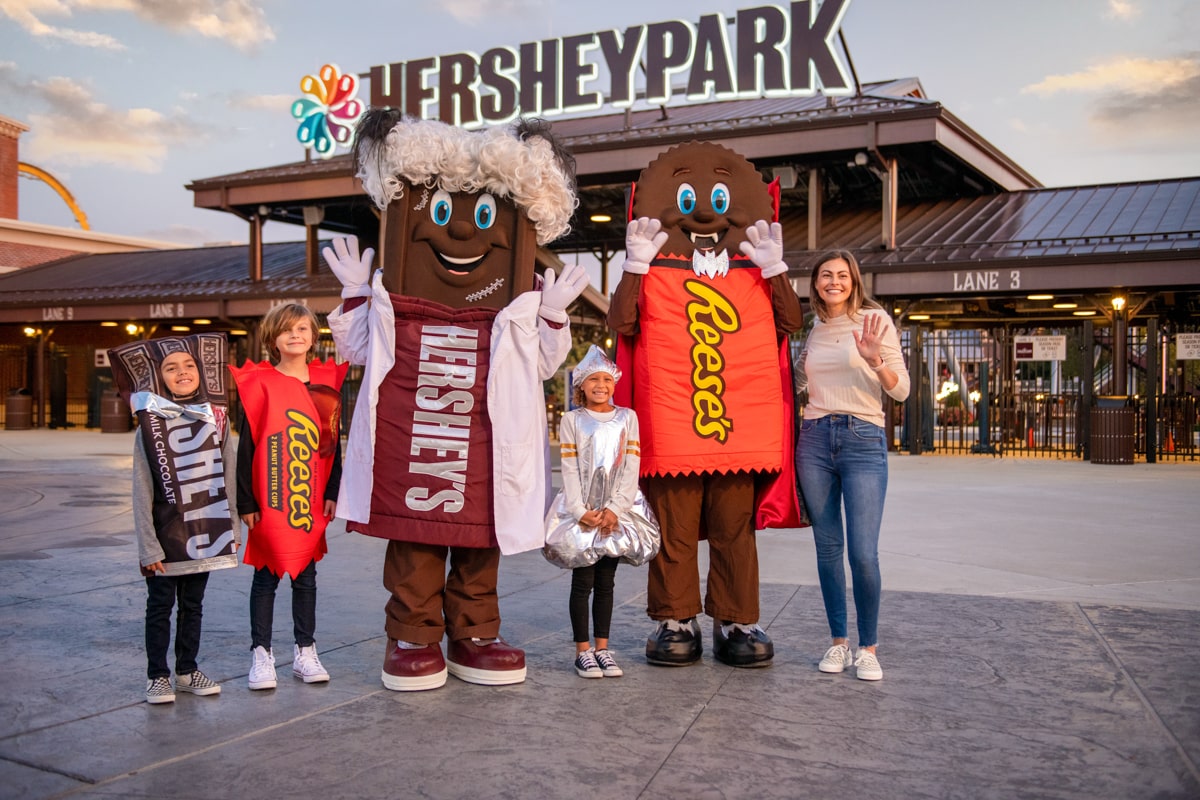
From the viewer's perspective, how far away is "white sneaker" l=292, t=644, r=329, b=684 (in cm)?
397

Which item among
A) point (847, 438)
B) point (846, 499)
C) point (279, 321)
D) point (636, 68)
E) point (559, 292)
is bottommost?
point (846, 499)

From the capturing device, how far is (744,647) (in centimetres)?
429

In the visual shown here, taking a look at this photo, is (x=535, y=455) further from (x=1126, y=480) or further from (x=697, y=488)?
(x=1126, y=480)

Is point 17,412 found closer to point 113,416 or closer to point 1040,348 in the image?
point 113,416

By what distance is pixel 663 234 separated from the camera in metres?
4.49

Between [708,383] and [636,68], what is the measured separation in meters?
15.3

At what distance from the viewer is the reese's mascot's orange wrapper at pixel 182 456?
12.4 feet

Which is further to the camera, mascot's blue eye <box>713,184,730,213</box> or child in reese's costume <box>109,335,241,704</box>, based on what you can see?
mascot's blue eye <box>713,184,730,213</box>

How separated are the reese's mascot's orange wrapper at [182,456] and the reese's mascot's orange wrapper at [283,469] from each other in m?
0.12

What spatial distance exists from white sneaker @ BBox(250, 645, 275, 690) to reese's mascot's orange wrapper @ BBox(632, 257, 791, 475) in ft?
5.54

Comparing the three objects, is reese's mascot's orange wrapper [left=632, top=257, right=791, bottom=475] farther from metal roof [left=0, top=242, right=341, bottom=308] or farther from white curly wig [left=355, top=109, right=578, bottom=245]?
metal roof [left=0, top=242, right=341, bottom=308]

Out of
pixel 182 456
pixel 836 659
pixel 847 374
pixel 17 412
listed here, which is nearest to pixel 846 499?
pixel 847 374

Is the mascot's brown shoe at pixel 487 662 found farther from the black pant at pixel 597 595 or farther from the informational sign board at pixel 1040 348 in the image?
the informational sign board at pixel 1040 348

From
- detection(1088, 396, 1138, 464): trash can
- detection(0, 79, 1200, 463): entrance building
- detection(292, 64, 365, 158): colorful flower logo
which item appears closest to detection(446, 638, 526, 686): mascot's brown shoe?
detection(0, 79, 1200, 463): entrance building
